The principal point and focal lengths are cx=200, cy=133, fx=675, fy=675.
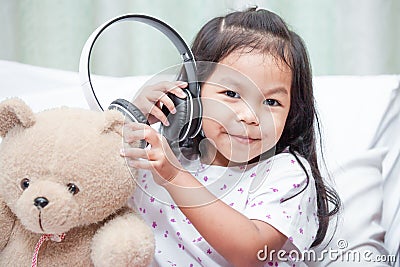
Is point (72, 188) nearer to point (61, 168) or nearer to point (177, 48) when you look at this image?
point (61, 168)

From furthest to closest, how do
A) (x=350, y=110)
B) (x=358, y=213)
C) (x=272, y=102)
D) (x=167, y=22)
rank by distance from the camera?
1. (x=167, y=22)
2. (x=350, y=110)
3. (x=358, y=213)
4. (x=272, y=102)

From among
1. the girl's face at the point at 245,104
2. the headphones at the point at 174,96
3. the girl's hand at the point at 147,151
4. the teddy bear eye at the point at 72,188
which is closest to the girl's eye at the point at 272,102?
the girl's face at the point at 245,104

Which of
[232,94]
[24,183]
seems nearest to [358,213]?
[232,94]

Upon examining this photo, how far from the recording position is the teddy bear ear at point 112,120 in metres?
0.76

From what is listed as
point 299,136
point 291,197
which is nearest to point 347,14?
point 299,136

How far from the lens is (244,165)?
97cm

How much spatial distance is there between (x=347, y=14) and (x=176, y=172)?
1004 millimetres

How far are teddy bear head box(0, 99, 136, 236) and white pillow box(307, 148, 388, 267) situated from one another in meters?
0.45

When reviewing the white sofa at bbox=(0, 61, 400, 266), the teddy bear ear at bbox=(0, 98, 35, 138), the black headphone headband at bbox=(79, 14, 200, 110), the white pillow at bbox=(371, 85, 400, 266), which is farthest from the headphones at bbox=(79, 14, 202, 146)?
the white pillow at bbox=(371, 85, 400, 266)

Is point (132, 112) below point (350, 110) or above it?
above

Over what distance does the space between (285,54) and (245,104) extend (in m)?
0.12

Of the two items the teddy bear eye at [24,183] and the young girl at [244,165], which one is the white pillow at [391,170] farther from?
the teddy bear eye at [24,183]

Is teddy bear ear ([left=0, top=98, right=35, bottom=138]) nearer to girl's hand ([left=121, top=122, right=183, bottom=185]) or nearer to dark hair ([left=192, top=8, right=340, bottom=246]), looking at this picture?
girl's hand ([left=121, top=122, right=183, bottom=185])

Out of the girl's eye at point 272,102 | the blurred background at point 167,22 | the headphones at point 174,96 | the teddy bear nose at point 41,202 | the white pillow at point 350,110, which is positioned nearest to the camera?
the teddy bear nose at point 41,202
